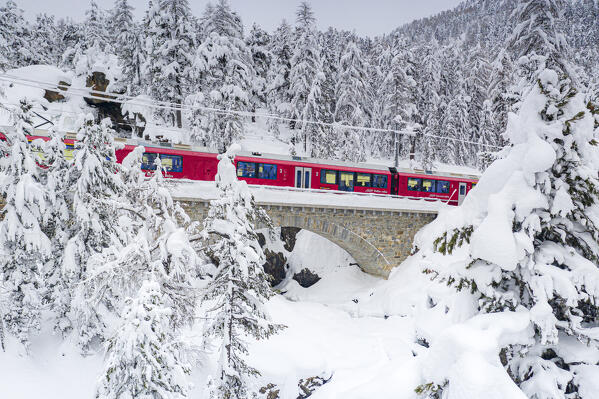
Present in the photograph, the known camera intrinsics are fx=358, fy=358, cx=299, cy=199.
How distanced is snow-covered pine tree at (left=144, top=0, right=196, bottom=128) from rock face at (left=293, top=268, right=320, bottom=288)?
1989 centimetres

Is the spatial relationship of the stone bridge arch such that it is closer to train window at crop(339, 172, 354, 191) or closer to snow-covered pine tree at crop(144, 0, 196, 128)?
train window at crop(339, 172, 354, 191)

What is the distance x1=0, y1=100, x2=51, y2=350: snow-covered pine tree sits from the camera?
39.9 feet

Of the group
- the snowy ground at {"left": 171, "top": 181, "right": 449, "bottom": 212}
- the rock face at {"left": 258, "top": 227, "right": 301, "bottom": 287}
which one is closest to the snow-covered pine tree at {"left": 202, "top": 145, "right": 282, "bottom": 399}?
the snowy ground at {"left": 171, "top": 181, "right": 449, "bottom": 212}

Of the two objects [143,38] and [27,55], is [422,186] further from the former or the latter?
[27,55]

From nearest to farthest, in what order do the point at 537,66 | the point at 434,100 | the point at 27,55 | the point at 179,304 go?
the point at 179,304
the point at 537,66
the point at 434,100
the point at 27,55

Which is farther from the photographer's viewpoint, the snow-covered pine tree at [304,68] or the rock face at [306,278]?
the snow-covered pine tree at [304,68]

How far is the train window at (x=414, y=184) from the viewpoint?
25.3m

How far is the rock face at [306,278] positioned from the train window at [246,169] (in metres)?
8.46

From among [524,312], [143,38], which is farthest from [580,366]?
[143,38]

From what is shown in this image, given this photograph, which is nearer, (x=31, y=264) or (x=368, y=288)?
(x=31, y=264)

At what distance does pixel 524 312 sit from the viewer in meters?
4.68

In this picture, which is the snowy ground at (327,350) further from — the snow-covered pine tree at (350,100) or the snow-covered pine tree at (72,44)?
the snow-covered pine tree at (72,44)

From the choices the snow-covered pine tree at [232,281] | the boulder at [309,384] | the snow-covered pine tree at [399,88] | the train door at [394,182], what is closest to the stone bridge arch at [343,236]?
the train door at [394,182]

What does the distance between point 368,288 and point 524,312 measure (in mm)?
19454
